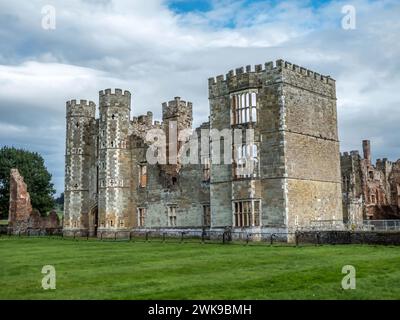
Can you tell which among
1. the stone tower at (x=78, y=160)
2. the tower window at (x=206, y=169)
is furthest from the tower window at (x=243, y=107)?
the stone tower at (x=78, y=160)

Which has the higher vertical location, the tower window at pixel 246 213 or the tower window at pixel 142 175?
the tower window at pixel 142 175

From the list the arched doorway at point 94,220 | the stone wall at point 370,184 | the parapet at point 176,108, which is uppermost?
the parapet at point 176,108

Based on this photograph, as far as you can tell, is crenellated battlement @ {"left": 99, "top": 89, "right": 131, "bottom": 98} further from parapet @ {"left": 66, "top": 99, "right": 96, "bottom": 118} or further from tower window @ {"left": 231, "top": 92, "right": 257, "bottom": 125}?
tower window @ {"left": 231, "top": 92, "right": 257, "bottom": 125}

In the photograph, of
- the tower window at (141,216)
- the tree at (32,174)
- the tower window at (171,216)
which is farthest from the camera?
the tree at (32,174)

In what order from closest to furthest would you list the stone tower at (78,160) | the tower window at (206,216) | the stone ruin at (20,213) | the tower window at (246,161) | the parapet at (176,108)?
the tower window at (246,161)
the tower window at (206,216)
the parapet at (176,108)
the stone tower at (78,160)
the stone ruin at (20,213)

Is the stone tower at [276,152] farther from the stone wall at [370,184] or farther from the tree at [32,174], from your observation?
the tree at [32,174]

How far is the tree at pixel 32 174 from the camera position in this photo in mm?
67500

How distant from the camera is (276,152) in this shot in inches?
1280

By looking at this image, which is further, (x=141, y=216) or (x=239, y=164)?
(x=141, y=216)

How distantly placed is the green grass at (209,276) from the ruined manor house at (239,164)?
1141 cm

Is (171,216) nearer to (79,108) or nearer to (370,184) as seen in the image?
(79,108)

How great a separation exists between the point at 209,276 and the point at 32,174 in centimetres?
5867

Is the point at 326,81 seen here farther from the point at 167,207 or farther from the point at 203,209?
the point at 167,207

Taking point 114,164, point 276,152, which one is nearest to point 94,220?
point 114,164
